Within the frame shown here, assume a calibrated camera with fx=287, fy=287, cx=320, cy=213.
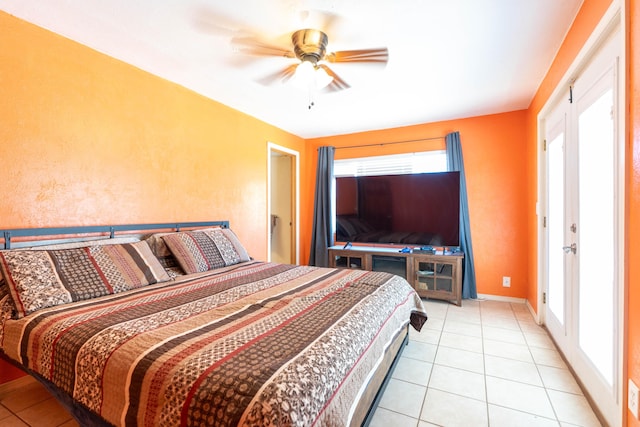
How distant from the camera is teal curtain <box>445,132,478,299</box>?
3.61m

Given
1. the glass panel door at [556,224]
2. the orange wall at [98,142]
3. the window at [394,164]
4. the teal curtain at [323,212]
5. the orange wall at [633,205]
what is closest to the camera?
the orange wall at [633,205]

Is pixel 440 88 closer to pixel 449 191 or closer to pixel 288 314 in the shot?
pixel 449 191

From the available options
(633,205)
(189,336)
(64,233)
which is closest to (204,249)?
(64,233)

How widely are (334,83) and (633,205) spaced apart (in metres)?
1.83

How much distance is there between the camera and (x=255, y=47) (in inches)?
70.2

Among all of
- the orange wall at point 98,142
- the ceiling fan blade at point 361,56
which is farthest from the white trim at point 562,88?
the orange wall at point 98,142

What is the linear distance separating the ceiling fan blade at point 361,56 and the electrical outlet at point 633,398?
1.99m

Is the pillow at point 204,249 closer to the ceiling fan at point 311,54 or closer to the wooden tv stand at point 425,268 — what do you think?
the ceiling fan at point 311,54

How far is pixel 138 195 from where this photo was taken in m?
2.48

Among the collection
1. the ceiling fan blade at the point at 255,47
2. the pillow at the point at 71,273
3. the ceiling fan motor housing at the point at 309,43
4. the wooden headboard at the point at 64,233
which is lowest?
the pillow at the point at 71,273

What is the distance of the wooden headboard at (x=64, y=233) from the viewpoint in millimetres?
1779

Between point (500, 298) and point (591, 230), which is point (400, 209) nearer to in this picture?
point (500, 298)

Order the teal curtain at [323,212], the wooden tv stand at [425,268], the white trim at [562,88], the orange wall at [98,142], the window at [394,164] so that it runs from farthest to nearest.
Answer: the teal curtain at [323,212] → the window at [394,164] → the wooden tv stand at [425,268] → the orange wall at [98,142] → the white trim at [562,88]

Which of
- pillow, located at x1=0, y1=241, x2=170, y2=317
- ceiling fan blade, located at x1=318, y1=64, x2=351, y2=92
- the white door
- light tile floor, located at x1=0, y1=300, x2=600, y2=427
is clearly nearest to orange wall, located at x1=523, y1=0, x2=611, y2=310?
the white door
